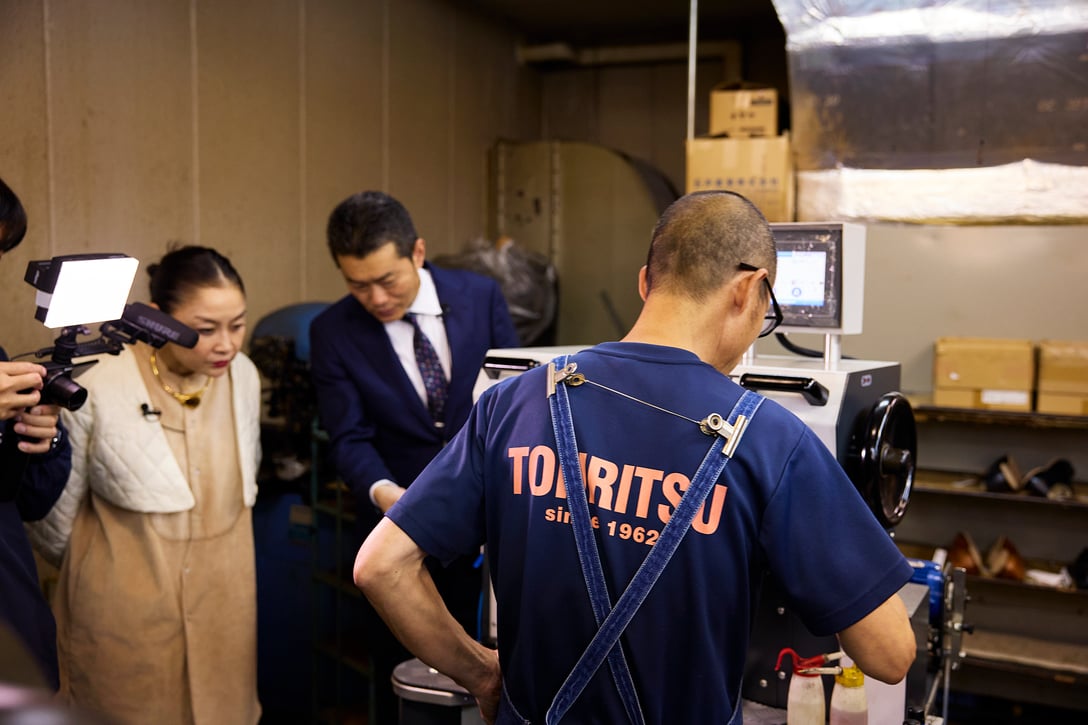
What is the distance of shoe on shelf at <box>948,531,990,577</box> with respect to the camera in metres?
3.49

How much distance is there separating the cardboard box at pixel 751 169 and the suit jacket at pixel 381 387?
1.79 meters

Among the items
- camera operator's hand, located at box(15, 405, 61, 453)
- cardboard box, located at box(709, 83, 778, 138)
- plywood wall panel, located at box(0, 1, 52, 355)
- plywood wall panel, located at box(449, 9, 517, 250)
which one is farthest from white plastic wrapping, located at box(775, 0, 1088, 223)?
camera operator's hand, located at box(15, 405, 61, 453)

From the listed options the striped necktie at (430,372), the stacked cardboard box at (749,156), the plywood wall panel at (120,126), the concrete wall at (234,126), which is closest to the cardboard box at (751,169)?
the stacked cardboard box at (749,156)

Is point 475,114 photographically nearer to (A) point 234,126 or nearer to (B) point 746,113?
(B) point 746,113

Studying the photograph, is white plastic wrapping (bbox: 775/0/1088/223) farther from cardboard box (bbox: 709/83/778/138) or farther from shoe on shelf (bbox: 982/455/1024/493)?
shoe on shelf (bbox: 982/455/1024/493)

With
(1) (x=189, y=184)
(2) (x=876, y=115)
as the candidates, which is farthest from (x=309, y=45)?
(2) (x=876, y=115)

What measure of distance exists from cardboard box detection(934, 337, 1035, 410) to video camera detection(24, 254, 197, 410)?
2.81 m

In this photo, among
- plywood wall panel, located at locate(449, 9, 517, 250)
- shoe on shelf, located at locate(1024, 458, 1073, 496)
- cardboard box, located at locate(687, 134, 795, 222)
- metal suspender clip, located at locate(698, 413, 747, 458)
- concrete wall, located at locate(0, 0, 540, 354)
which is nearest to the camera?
metal suspender clip, located at locate(698, 413, 747, 458)

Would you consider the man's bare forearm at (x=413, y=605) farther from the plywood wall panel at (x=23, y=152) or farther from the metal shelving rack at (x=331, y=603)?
the plywood wall panel at (x=23, y=152)

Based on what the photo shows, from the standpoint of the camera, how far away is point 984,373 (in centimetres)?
339

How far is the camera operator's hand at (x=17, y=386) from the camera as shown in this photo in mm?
1535

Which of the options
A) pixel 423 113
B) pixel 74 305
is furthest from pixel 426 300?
pixel 423 113

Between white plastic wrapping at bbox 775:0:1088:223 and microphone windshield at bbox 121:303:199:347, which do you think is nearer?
microphone windshield at bbox 121:303:199:347

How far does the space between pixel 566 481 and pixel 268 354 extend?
7.33 feet
